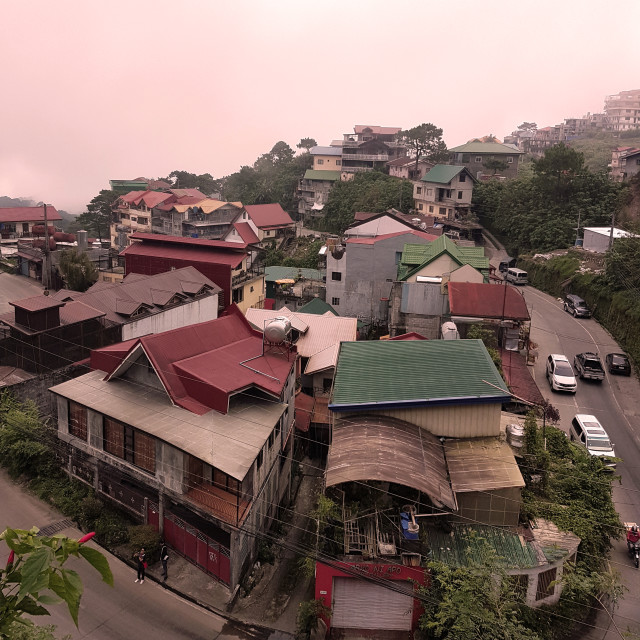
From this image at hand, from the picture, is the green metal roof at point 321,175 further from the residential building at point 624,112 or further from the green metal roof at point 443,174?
the residential building at point 624,112

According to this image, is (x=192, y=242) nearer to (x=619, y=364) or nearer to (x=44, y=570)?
(x=619, y=364)

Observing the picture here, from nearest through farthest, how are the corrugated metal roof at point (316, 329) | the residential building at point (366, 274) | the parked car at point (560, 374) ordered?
the parked car at point (560, 374) → the corrugated metal roof at point (316, 329) → the residential building at point (366, 274)

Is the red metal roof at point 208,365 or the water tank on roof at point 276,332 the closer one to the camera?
the red metal roof at point 208,365

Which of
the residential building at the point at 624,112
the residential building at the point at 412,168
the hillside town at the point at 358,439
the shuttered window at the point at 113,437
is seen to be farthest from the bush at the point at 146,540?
the residential building at the point at 624,112

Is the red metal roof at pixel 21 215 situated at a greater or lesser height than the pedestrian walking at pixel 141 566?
greater

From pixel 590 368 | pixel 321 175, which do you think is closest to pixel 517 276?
pixel 590 368

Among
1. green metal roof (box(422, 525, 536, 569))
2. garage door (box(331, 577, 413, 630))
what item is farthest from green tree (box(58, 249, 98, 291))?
green metal roof (box(422, 525, 536, 569))
